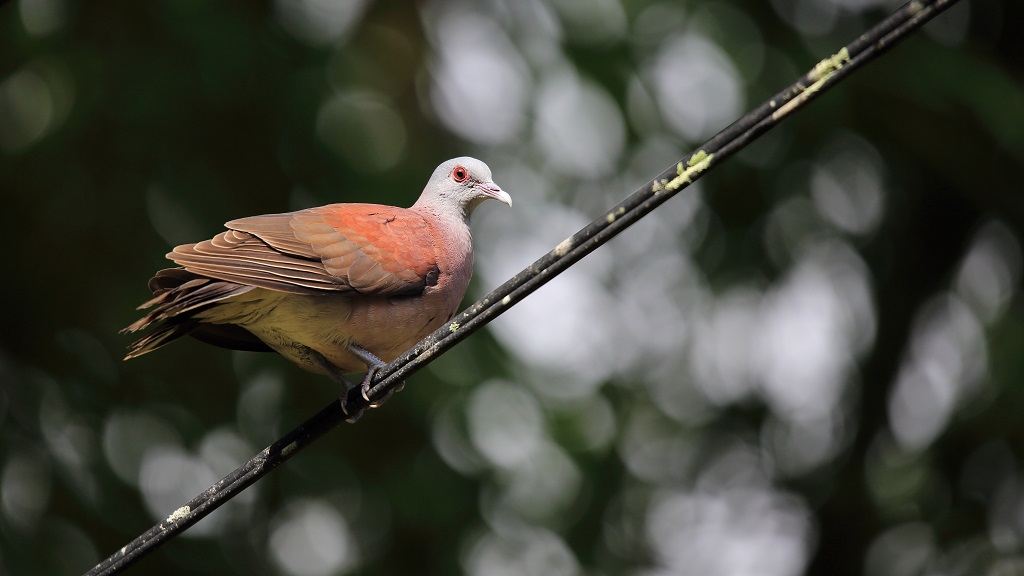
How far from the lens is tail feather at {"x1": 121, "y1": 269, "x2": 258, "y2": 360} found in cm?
381

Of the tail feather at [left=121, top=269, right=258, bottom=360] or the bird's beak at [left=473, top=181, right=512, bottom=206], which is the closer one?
the tail feather at [left=121, top=269, right=258, bottom=360]

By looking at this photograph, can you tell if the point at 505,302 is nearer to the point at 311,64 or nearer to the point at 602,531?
the point at 311,64

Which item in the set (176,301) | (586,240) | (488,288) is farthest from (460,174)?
(488,288)

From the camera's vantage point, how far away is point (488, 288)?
29.5ft

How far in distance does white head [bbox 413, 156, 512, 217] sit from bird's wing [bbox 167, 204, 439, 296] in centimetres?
46

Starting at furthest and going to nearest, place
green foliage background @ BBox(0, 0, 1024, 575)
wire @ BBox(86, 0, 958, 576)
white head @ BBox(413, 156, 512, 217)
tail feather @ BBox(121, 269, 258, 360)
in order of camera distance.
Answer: green foliage background @ BBox(0, 0, 1024, 575) < white head @ BBox(413, 156, 512, 217) < tail feather @ BBox(121, 269, 258, 360) < wire @ BBox(86, 0, 958, 576)

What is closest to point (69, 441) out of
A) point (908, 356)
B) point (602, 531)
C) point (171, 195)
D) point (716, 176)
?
point (171, 195)

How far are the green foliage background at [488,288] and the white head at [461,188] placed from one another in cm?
317

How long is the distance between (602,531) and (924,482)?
2797 millimetres

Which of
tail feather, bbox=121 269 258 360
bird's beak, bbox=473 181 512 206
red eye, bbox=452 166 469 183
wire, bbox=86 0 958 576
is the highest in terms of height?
red eye, bbox=452 166 469 183

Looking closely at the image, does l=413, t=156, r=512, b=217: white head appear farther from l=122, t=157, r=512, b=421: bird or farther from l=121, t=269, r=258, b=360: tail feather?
l=121, t=269, r=258, b=360: tail feather

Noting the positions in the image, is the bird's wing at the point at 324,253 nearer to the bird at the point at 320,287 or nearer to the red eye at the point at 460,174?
the bird at the point at 320,287

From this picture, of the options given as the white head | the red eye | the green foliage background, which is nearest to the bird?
the white head

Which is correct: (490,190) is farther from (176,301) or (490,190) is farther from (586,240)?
(586,240)
